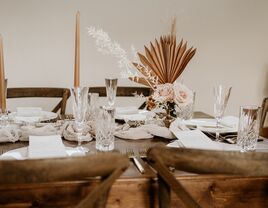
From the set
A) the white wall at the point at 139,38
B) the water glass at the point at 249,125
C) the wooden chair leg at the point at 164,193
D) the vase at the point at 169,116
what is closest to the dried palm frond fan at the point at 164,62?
Result: the vase at the point at 169,116

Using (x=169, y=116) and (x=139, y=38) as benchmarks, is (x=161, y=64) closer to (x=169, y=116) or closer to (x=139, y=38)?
(x=169, y=116)

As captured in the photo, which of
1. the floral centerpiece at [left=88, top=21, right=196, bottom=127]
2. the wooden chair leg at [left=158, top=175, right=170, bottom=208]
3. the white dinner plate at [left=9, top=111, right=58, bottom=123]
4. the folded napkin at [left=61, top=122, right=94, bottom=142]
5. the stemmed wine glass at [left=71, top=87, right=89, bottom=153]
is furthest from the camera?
the white dinner plate at [left=9, top=111, right=58, bottom=123]

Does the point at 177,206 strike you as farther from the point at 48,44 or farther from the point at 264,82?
the point at 264,82

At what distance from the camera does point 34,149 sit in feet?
3.72

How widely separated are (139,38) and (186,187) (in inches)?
92.2

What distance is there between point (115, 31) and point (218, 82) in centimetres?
107

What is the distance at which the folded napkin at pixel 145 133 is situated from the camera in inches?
55.7

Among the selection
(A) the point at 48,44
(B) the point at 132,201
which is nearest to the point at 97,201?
(B) the point at 132,201

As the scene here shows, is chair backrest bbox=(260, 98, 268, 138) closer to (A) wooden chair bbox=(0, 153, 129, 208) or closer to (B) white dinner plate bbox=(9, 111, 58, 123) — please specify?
(B) white dinner plate bbox=(9, 111, 58, 123)

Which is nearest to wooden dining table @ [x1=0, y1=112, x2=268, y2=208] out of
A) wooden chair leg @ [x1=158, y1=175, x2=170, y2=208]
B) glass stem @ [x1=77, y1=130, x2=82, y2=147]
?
wooden chair leg @ [x1=158, y1=175, x2=170, y2=208]

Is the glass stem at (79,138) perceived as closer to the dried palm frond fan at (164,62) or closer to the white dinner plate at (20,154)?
the white dinner plate at (20,154)

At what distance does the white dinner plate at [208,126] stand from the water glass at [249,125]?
25cm

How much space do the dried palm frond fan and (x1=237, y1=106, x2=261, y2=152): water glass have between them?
0.34 metres

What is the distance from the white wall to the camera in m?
2.96
